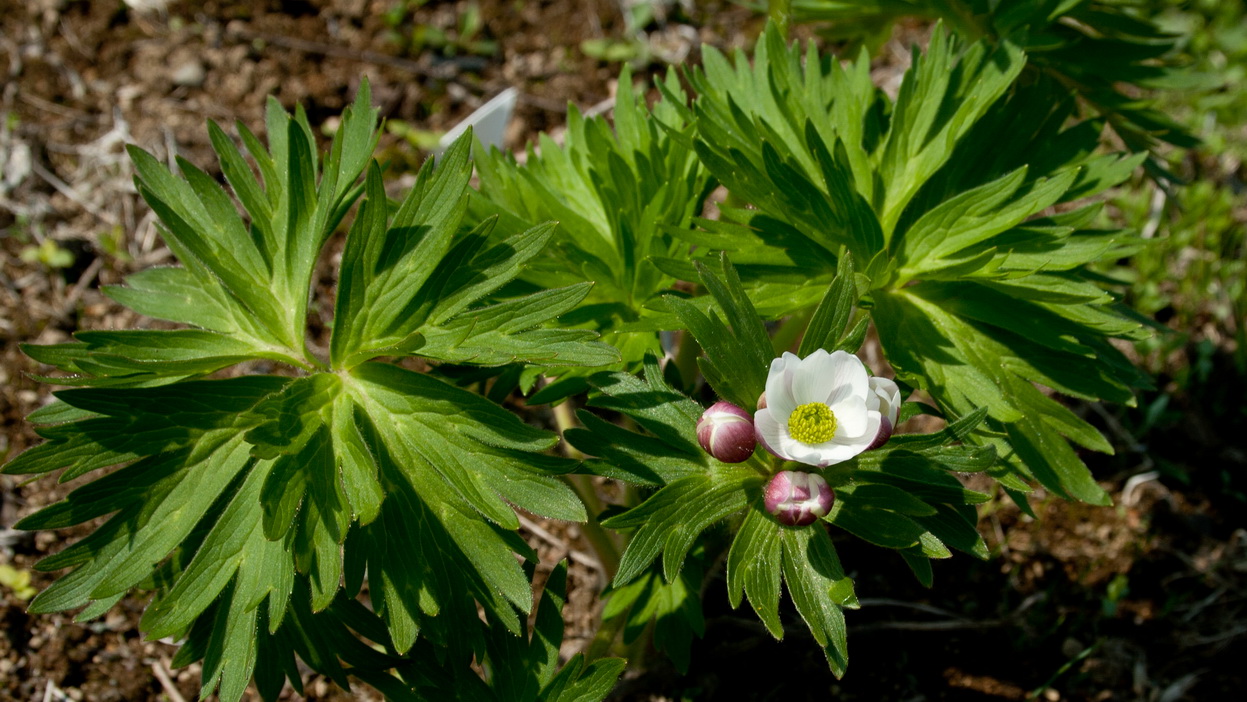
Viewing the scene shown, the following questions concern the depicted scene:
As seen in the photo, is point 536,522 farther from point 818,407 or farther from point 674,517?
point 818,407

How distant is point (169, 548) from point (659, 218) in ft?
5.18

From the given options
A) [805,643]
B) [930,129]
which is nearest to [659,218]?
[930,129]

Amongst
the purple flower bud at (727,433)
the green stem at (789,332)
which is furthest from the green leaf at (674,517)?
the green stem at (789,332)

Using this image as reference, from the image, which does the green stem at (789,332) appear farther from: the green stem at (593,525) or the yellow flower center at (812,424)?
the yellow flower center at (812,424)

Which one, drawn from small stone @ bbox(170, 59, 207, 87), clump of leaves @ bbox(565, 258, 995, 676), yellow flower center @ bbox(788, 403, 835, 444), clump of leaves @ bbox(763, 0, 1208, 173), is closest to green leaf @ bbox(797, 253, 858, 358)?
clump of leaves @ bbox(565, 258, 995, 676)

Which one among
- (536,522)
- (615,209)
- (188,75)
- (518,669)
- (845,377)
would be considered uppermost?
(188,75)

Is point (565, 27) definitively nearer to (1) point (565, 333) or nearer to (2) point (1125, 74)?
(2) point (1125, 74)

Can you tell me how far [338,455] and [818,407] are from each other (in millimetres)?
1183

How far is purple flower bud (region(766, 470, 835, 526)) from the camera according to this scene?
7.29 feet

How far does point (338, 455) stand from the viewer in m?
2.50

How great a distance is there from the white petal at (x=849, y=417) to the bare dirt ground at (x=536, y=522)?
1505 millimetres

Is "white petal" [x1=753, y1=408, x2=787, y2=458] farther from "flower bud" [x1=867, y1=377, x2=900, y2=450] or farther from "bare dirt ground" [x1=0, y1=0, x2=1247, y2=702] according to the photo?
"bare dirt ground" [x1=0, y1=0, x2=1247, y2=702]

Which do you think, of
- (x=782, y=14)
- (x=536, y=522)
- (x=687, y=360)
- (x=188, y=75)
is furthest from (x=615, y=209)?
(x=188, y=75)

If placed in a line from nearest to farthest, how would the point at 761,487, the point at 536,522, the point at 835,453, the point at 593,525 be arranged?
the point at 835,453
the point at 761,487
the point at 593,525
the point at 536,522
